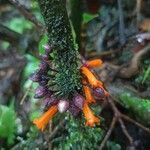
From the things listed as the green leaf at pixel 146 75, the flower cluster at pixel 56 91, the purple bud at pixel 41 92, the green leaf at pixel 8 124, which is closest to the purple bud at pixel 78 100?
the flower cluster at pixel 56 91

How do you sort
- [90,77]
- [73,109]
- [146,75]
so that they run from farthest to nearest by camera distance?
[146,75]
[73,109]
[90,77]

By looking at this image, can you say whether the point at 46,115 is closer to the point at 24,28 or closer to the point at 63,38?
the point at 63,38

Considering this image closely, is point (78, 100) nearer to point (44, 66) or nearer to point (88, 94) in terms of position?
point (88, 94)

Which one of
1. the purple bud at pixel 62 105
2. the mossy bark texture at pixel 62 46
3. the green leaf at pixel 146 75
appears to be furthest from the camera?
the green leaf at pixel 146 75

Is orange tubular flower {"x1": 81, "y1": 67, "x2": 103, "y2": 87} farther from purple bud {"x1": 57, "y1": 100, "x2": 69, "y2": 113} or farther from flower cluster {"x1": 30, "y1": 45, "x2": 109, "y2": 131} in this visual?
purple bud {"x1": 57, "y1": 100, "x2": 69, "y2": 113}

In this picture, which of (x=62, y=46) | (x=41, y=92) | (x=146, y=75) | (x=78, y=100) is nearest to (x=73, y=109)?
(x=78, y=100)

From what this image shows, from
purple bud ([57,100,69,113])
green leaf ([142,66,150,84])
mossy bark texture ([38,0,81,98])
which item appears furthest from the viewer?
green leaf ([142,66,150,84])

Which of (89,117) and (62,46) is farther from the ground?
(62,46)

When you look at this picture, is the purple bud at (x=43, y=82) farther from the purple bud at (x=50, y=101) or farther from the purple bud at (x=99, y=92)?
the purple bud at (x=99, y=92)

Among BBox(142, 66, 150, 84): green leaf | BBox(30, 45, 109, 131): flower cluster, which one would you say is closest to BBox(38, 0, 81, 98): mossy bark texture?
BBox(30, 45, 109, 131): flower cluster
